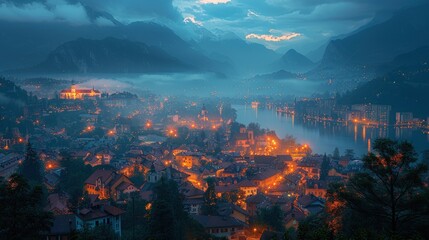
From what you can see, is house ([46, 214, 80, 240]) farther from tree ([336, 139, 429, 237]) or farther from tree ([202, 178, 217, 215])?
tree ([336, 139, 429, 237])

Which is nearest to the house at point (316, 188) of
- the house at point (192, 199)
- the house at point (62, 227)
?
the house at point (192, 199)

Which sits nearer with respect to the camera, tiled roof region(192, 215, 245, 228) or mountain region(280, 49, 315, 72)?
tiled roof region(192, 215, 245, 228)

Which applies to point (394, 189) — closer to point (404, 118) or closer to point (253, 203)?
point (253, 203)

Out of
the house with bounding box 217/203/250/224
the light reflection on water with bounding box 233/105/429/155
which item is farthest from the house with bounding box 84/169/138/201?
the light reflection on water with bounding box 233/105/429/155

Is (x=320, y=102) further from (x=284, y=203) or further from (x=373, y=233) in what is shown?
(x=373, y=233)

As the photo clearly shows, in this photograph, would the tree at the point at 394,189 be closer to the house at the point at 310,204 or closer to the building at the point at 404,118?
the house at the point at 310,204

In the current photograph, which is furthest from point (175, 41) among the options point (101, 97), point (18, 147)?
point (18, 147)
